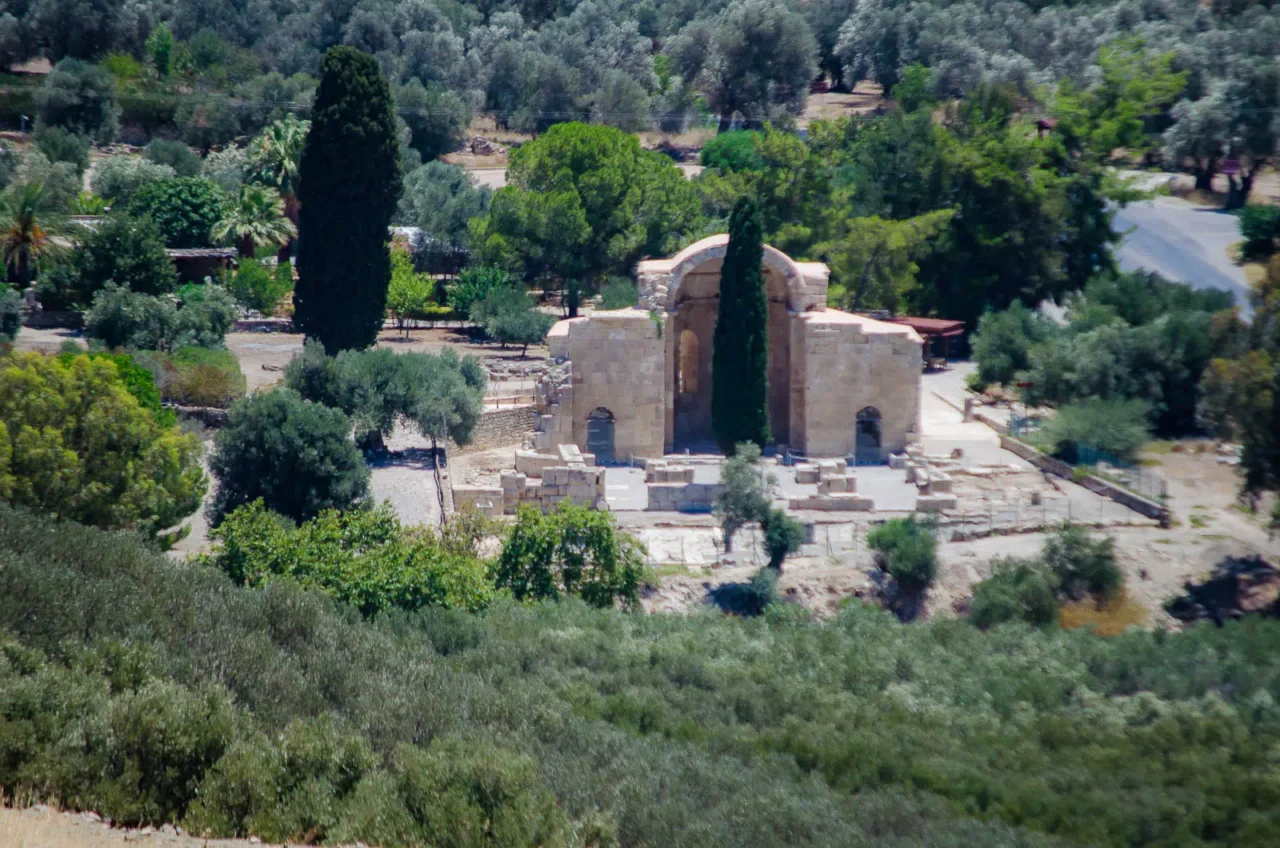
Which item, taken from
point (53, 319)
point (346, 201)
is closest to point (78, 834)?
point (346, 201)

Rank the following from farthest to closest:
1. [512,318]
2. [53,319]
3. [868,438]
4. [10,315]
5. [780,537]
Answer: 1. [512,318]
2. [53,319]
3. [10,315]
4. [868,438]
5. [780,537]

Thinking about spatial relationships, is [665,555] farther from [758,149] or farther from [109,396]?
[758,149]

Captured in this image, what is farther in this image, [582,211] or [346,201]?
[582,211]

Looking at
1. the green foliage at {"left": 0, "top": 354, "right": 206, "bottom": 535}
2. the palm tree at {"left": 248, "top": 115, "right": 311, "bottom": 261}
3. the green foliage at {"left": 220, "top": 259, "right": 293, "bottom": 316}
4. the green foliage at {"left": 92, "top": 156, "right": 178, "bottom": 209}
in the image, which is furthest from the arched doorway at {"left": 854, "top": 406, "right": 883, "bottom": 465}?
the green foliage at {"left": 92, "top": 156, "right": 178, "bottom": 209}

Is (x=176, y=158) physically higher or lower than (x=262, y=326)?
higher

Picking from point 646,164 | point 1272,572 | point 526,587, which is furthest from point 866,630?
point 646,164

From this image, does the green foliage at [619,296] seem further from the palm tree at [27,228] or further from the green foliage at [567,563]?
the green foliage at [567,563]

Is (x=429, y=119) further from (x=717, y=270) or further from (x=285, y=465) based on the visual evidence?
(x=285, y=465)
